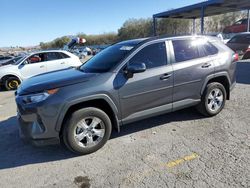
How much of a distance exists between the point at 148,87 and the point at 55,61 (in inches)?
294

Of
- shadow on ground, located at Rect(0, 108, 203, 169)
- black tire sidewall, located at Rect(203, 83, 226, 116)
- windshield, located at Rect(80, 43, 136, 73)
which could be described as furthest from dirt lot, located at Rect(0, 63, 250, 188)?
windshield, located at Rect(80, 43, 136, 73)

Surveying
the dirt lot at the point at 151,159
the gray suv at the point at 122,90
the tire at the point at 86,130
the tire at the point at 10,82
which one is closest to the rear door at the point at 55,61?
the tire at the point at 10,82

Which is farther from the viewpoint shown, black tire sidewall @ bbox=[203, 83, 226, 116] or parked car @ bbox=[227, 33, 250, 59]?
parked car @ bbox=[227, 33, 250, 59]

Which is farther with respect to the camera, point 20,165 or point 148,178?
point 20,165

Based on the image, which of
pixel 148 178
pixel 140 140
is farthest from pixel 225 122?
pixel 148 178

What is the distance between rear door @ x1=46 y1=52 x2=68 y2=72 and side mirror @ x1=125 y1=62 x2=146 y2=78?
23.6ft

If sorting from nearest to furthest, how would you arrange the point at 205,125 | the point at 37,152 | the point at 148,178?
1. the point at 148,178
2. the point at 37,152
3. the point at 205,125

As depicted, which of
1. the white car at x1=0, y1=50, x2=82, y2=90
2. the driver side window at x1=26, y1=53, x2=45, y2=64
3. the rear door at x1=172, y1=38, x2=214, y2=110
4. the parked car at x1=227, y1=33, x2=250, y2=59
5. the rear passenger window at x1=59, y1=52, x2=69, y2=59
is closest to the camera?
the rear door at x1=172, y1=38, x2=214, y2=110

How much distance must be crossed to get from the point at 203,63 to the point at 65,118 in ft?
9.27

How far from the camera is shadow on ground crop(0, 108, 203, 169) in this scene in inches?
143

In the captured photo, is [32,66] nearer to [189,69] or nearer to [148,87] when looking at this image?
[148,87]

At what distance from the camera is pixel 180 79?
4.26 m

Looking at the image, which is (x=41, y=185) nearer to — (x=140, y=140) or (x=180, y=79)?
(x=140, y=140)

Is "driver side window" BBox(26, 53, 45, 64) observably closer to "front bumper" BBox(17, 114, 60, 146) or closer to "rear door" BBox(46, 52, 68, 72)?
"rear door" BBox(46, 52, 68, 72)
